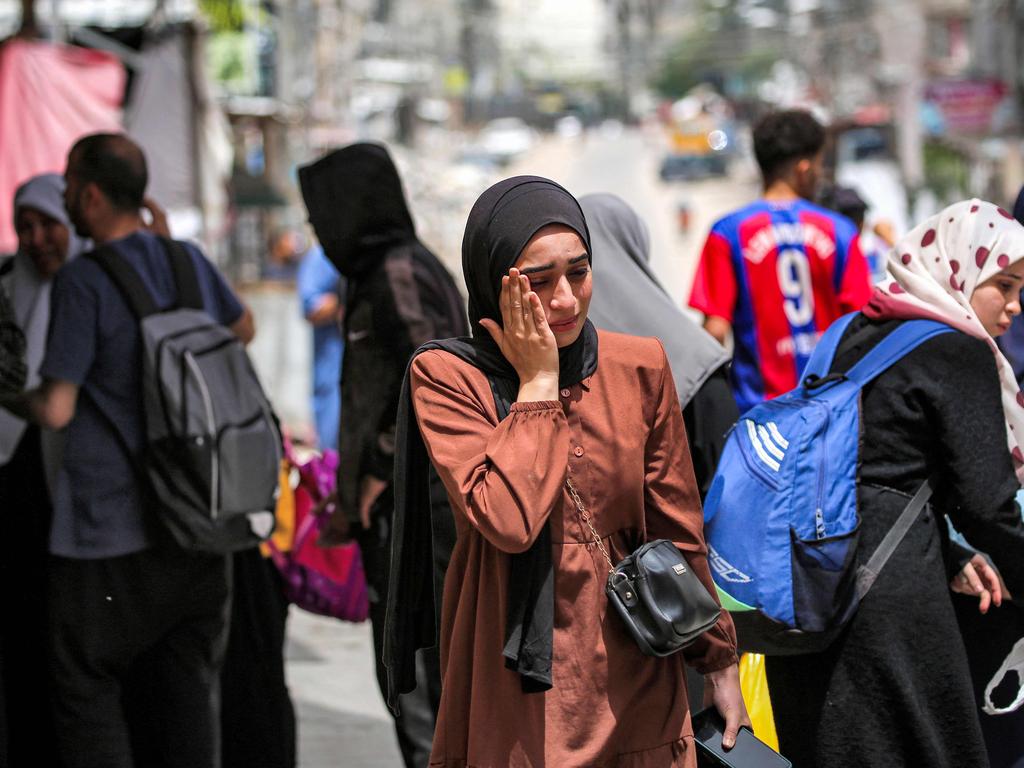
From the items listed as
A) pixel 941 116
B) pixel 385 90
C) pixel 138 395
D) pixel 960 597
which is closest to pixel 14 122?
pixel 138 395

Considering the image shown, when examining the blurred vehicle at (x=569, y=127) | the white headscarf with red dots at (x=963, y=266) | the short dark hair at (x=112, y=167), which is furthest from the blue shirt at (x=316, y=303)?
the blurred vehicle at (x=569, y=127)

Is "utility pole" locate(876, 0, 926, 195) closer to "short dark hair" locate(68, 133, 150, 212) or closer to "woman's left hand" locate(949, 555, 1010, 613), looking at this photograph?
"short dark hair" locate(68, 133, 150, 212)

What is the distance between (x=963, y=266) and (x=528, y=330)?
132 cm

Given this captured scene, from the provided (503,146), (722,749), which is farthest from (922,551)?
(503,146)

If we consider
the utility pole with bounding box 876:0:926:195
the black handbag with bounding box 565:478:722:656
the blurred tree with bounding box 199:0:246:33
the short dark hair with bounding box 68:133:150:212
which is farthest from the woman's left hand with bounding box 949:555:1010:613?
the utility pole with bounding box 876:0:926:195

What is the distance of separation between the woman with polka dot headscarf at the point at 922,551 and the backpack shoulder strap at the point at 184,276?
1770 millimetres

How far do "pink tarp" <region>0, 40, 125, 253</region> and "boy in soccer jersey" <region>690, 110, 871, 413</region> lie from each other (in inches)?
182

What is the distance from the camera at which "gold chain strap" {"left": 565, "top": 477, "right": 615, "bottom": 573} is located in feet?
8.48

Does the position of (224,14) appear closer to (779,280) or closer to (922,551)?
(779,280)

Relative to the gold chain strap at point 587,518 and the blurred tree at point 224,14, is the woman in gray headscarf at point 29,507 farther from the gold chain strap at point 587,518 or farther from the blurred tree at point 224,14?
the blurred tree at point 224,14

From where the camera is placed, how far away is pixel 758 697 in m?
3.45

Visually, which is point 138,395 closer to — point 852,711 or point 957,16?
point 852,711

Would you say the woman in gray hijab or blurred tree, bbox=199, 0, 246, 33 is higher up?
blurred tree, bbox=199, 0, 246, 33

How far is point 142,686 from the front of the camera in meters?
4.05
